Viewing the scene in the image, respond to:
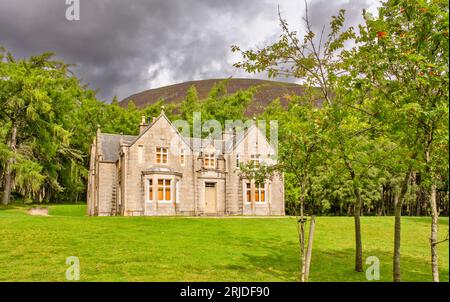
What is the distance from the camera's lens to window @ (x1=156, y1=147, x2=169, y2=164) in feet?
134

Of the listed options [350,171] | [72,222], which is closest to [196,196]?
[72,222]

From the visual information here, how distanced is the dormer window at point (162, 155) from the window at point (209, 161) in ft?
12.9

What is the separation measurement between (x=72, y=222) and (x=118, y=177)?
49.4ft

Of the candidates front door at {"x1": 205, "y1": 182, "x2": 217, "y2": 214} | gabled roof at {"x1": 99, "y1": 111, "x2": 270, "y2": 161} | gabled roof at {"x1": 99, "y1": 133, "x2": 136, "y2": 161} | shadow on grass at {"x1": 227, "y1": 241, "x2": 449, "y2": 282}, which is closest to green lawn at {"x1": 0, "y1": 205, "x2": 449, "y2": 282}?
shadow on grass at {"x1": 227, "y1": 241, "x2": 449, "y2": 282}

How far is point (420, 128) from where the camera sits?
34.2 ft

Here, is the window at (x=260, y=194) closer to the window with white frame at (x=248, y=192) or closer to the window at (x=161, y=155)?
the window with white frame at (x=248, y=192)

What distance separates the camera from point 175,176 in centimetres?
4059

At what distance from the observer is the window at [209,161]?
4291 cm

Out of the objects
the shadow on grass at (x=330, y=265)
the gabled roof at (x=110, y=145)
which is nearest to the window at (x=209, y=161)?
the gabled roof at (x=110, y=145)

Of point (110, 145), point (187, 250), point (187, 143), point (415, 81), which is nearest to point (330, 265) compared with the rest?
point (187, 250)

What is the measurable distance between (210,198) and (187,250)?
2306cm
